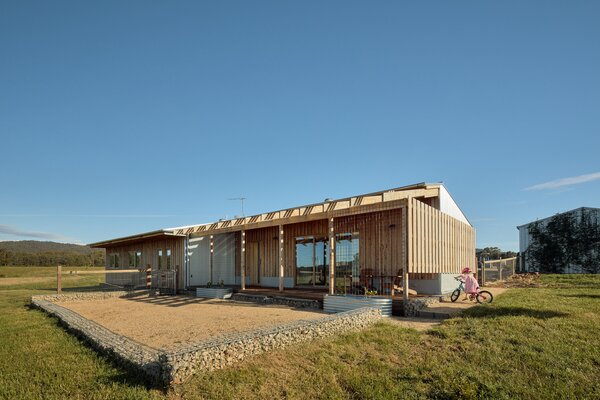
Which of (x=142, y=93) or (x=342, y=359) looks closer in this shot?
(x=342, y=359)

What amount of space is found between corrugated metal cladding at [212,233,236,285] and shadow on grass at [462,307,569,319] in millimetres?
11693

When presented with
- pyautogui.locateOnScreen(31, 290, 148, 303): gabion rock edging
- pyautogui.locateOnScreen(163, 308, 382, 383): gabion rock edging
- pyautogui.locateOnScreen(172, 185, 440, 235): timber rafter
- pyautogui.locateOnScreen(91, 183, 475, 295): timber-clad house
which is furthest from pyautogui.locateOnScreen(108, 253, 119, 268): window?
pyautogui.locateOnScreen(163, 308, 382, 383): gabion rock edging

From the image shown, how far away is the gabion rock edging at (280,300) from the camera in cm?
1123

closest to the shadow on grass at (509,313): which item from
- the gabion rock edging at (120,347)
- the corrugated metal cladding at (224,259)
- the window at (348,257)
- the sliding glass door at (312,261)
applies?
the window at (348,257)

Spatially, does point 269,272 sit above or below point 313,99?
below

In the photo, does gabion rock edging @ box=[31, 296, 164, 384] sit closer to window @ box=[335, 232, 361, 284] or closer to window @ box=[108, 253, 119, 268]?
window @ box=[335, 232, 361, 284]

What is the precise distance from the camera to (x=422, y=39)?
438 inches

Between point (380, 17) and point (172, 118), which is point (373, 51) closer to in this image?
point (380, 17)

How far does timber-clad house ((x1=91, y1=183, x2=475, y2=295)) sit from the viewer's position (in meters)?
10.9

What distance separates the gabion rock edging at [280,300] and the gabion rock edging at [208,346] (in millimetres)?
3102

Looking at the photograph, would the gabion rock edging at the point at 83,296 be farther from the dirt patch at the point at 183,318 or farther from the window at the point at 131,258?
the window at the point at 131,258

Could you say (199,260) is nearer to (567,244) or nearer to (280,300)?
(280,300)

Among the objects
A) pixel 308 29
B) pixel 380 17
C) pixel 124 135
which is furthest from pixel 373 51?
pixel 124 135

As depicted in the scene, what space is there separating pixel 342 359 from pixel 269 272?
1077cm
